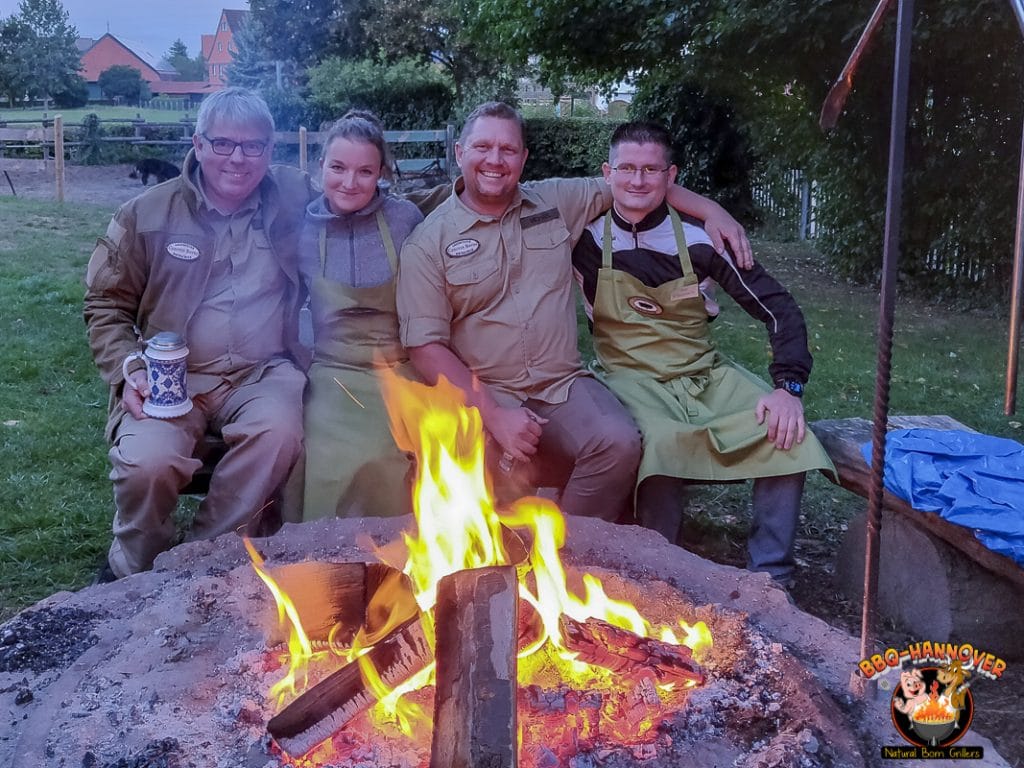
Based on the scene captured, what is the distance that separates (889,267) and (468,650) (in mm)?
1090

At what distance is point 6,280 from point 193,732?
7496 mm

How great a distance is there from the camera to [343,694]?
6.38 feet

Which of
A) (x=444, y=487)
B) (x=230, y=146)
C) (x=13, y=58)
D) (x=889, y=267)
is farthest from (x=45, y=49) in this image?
(x=889, y=267)

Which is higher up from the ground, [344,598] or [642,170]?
[642,170]

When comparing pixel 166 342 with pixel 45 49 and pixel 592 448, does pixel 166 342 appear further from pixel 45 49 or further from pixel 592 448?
pixel 45 49

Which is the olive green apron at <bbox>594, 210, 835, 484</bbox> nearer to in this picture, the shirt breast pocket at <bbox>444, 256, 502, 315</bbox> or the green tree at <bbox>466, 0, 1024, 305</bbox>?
the shirt breast pocket at <bbox>444, 256, 502, 315</bbox>

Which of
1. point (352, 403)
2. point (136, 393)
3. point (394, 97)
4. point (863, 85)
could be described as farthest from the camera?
point (394, 97)

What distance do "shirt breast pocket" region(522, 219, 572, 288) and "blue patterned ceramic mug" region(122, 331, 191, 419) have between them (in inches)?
47.6

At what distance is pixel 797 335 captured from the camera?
3.29 meters

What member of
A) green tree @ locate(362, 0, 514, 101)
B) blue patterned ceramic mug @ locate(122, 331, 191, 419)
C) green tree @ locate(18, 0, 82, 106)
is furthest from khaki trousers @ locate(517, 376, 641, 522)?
green tree @ locate(18, 0, 82, 106)

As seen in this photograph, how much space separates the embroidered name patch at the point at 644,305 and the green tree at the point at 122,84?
3117 cm

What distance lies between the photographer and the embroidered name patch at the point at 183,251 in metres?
3.25

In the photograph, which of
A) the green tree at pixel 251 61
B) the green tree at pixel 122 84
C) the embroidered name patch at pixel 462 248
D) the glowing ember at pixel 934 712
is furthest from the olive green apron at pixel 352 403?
the green tree at pixel 122 84

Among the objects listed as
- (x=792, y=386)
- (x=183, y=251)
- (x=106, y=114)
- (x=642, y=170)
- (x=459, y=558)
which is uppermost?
(x=106, y=114)
